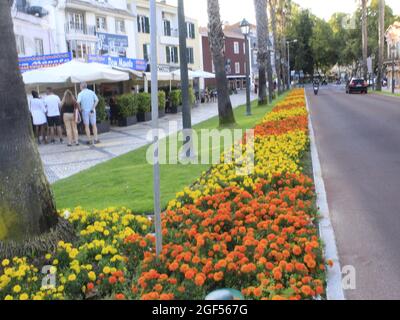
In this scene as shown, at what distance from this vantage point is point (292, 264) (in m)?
4.19

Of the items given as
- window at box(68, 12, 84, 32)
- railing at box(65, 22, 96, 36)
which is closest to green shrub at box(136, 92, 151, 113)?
railing at box(65, 22, 96, 36)

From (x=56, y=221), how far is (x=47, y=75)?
37.3 feet

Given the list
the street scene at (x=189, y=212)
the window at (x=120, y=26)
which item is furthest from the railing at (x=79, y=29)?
the street scene at (x=189, y=212)

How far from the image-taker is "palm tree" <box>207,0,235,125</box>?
17.4m

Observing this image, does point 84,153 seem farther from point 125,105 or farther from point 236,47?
point 236,47

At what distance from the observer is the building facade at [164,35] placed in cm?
4384

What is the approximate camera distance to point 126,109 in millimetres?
20969

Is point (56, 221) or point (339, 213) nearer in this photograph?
point (56, 221)

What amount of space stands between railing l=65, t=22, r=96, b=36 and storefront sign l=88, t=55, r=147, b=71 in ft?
31.1

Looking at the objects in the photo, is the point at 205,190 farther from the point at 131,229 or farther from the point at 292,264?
the point at 292,264

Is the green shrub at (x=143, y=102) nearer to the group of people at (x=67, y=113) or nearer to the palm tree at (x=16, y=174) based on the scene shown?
the group of people at (x=67, y=113)

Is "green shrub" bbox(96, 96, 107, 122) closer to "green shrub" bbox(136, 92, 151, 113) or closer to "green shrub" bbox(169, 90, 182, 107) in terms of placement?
"green shrub" bbox(136, 92, 151, 113)

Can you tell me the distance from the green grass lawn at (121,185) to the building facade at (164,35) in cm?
3339
